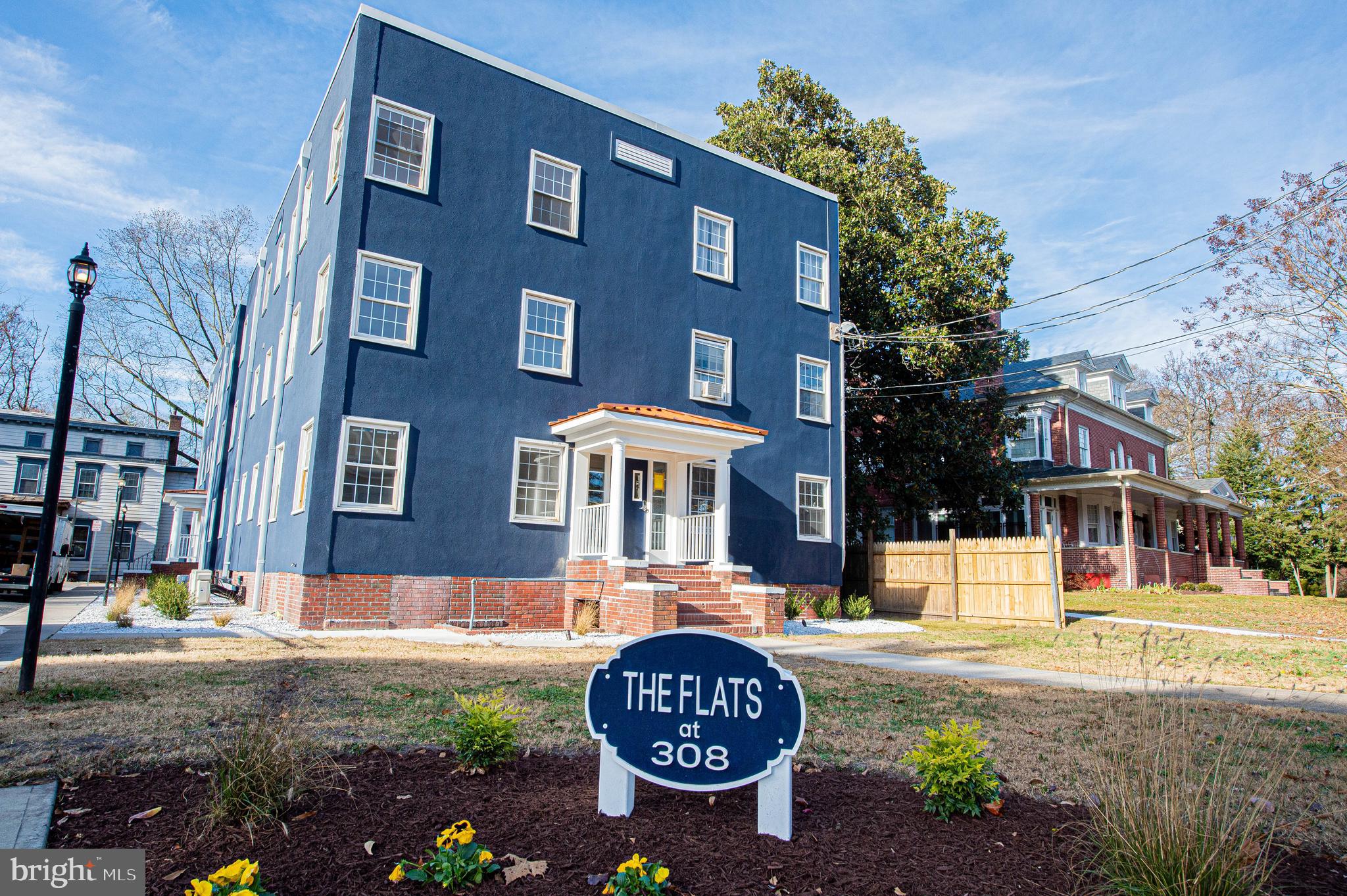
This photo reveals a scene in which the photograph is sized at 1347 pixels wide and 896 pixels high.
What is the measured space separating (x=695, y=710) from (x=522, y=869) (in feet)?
3.11

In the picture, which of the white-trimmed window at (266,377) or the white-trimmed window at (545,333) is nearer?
the white-trimmed window at (545,333)

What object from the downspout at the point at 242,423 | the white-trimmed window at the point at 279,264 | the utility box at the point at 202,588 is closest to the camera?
the utility box at the point at 202,588

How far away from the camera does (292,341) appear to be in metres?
17.0

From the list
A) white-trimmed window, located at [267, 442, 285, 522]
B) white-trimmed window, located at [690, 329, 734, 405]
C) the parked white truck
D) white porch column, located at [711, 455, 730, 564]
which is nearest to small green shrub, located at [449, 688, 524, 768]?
white porch column, located at [711, 455, 730, 564]

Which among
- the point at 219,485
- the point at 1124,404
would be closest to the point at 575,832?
the point at 219,485

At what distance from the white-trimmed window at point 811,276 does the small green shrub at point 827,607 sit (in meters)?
7.02

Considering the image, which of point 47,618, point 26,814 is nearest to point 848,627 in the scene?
point 26,814

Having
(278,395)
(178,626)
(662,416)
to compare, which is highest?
(278,395)

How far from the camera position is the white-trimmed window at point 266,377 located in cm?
1936

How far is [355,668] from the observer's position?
8.21 m

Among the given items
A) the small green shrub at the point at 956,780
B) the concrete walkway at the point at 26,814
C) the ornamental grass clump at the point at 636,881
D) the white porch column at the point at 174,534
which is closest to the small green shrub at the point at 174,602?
the concrete walkway at the point at 26,814

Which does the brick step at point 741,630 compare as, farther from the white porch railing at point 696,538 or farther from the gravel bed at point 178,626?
the gravel bed at point 178,626

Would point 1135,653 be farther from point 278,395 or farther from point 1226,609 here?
point 278,395

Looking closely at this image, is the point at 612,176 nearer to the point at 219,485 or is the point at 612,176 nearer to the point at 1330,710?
the point at 1330,710
